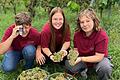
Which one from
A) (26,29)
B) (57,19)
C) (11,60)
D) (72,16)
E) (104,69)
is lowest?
(104,69)

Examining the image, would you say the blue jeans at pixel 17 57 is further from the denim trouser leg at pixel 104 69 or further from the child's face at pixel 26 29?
the denim trouser leg at pixel 104 69

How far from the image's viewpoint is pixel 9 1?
21.6ft

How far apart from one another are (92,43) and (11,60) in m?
1.09

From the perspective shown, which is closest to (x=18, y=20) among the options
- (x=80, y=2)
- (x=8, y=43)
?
(x=8, y=43)

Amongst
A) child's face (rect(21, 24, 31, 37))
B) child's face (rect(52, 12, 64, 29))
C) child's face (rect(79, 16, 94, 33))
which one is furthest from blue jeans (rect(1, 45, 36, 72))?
child's face (rect(79, 16, 94, 33))

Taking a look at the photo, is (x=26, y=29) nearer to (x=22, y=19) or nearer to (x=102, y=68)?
(x=22, y=19)

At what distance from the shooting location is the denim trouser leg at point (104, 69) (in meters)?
3.89

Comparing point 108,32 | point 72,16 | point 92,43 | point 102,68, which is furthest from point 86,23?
point 72,16

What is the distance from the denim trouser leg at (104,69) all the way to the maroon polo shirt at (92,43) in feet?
0.33

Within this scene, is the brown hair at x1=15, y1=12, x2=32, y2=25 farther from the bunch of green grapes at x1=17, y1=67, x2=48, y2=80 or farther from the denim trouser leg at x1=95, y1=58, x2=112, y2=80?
the denim trouser leg at x1=95, y1=58, x2=112, y2=80

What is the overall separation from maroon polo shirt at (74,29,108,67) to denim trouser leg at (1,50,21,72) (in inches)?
32.2

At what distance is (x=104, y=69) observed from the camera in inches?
153

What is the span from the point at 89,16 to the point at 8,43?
102 cm

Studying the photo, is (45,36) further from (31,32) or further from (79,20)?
(79,20)
